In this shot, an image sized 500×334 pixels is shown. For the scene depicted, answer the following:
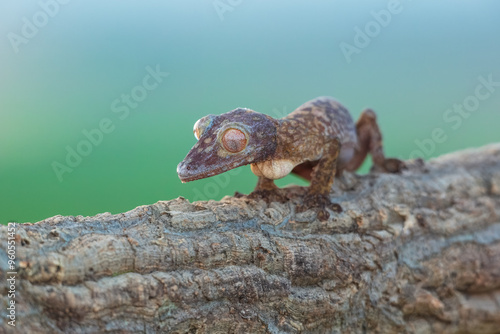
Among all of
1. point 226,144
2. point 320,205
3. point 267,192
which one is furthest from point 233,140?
point 320,205

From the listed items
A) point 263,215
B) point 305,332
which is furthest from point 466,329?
point 263,215

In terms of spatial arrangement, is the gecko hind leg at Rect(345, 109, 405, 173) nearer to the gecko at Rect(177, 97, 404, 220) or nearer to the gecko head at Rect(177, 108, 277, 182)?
the gecko at Rect(177, 97, 404, 220)

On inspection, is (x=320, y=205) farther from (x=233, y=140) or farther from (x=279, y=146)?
(x=233, y=140)

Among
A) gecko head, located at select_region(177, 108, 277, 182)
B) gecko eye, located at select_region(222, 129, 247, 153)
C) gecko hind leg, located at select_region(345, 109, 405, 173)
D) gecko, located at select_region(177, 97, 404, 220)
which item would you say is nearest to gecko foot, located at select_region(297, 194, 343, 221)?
gecko, located at select_region(177, 97, 404, 220)

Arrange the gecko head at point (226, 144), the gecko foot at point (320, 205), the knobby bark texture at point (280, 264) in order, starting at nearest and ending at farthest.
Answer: the knobby bark texture at point (280, 264)
the gecko head at point (226, 144)
the gecko foot at point (320, 205)

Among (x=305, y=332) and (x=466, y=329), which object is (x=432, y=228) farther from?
(x=305, y=332)

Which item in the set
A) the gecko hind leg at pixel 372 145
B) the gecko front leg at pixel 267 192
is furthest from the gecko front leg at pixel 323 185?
the gecko hind leg at pixel 372 145

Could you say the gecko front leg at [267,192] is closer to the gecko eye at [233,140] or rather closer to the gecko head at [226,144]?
the gecko head at [226,144]

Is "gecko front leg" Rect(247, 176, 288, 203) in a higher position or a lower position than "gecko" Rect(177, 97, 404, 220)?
lower
